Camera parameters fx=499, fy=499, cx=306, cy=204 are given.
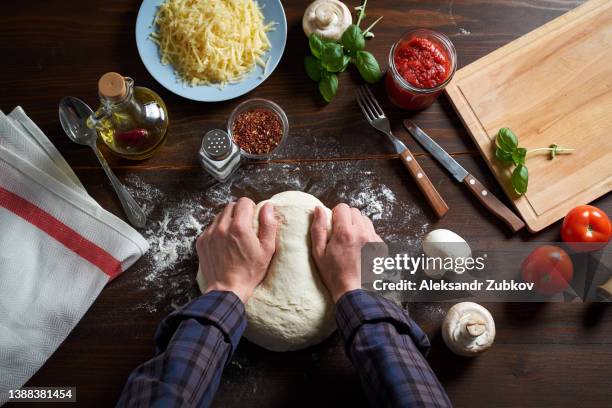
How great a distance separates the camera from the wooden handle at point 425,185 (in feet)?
5.24

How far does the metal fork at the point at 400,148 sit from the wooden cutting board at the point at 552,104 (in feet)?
0.68

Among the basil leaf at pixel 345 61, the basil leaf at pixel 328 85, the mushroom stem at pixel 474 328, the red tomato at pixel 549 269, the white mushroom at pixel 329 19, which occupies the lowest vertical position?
the mushroom stem at pixel 474 328

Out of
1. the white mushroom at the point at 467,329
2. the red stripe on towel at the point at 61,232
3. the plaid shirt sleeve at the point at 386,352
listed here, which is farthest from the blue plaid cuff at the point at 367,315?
the red stripe on towel at the point at 61,232

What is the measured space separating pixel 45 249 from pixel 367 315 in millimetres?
1019

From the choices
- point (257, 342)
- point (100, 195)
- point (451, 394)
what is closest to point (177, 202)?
point (100, 195)

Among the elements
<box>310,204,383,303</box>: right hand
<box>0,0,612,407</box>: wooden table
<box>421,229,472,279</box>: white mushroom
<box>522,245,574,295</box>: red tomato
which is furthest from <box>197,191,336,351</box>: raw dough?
<box>522,245,574,295</box>: red tomato

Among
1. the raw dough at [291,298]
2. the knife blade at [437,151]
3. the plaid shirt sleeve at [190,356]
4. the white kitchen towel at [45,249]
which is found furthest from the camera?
the knife blade at [437,151]

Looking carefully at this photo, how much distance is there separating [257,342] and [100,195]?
2.31 ft

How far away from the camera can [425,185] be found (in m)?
1.60

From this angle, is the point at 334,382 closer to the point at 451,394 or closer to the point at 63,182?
the point at 451,394

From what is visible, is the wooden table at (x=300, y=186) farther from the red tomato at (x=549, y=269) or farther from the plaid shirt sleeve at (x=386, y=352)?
the plaid shirt sleeve at (x=386, y=352)

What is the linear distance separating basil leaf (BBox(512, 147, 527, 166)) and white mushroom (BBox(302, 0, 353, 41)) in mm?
668

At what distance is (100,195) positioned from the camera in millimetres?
1631

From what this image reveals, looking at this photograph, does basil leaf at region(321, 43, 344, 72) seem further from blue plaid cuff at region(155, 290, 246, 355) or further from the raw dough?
blue plaid cuff at region(155, 290, 246, 355)
